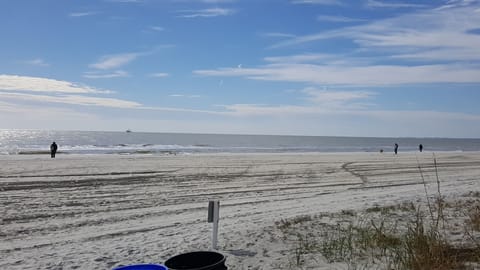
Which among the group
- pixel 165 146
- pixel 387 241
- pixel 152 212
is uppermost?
pixel 165 146

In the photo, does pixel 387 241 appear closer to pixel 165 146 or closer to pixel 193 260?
pixel 193 260

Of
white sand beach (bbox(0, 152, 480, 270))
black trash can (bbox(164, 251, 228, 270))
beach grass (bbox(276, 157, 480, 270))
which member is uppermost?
black trash can (bbox(164, 251, 228, 270))

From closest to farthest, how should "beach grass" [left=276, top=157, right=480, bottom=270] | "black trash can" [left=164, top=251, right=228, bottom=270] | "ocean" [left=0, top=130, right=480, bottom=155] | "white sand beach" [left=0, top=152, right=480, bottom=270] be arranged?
"black trash can" [left=164, top=251, right=228, bottom=270] → "beach grass" [left=276, top=157, right=480, bottom=270] → "white sand beach" [left=0, top=152, right=480, bottom=270] → "ocean" [left=0, top=130, right=480, bottom=155]

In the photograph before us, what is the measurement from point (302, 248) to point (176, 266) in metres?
2.53

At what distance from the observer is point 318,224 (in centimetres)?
827

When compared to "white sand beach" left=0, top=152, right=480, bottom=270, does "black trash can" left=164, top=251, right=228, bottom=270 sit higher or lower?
higher

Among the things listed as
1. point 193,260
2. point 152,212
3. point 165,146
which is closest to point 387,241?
point 193,260

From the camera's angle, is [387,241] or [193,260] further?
[387,241]

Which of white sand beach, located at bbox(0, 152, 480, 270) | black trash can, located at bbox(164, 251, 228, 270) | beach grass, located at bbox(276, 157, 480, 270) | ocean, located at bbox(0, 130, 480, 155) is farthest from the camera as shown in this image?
ocean, located at bbox(0, 130, 480, 155)

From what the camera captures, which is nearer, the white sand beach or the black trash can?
the black trash can

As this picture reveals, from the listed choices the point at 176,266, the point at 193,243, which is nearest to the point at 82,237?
the point at 193,243

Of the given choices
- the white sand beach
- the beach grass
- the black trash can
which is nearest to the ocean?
the white sand beach

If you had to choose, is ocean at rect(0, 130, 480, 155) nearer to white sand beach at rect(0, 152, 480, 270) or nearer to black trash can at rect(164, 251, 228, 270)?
white sand beach at rect(0, 152, 480, 270)

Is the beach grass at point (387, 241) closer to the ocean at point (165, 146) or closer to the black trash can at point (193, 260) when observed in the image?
the black trash can at point (193, 260)
